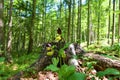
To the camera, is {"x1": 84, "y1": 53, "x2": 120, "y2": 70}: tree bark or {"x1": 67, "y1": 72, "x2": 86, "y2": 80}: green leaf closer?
{"x1": 67, "y1": 72, "x2": 86, "y2": 80}: green leaf

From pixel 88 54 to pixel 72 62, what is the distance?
958 millimetres

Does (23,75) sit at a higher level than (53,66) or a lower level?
lower

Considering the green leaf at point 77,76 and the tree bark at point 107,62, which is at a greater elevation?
the green leaf at point 77,76

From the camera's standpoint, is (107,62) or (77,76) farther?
(107,62)

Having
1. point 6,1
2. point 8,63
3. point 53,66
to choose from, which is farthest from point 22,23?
point 53,66

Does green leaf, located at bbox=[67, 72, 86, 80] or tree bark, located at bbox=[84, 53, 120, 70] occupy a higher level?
green leaf, located at bbox=[67, 72, 86, 80]

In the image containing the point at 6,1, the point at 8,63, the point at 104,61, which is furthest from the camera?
the point at 6,1

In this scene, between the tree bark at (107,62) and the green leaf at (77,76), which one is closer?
the green leaf at (77,76)

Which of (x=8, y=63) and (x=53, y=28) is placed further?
(x=53, y=28)

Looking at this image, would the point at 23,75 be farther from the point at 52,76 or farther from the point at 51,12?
the point at 51,12

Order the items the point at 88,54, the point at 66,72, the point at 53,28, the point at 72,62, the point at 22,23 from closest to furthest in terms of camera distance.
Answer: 1. the point at 66,72
2. the point at 72,62
3. the point at 88,54
4. the point at 22,23
5. the point at 53,28

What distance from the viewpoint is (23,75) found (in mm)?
6059

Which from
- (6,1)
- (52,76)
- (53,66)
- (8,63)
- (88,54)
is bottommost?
(8,63)

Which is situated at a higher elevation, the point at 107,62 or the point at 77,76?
the point at 77,76
